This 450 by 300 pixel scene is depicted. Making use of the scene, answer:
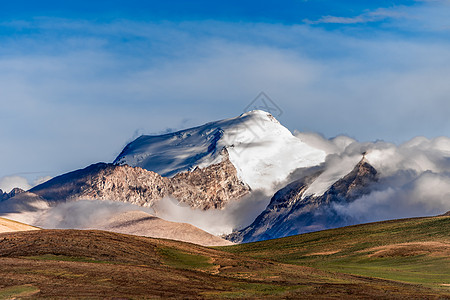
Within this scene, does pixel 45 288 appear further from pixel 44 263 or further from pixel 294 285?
pixel 294 285

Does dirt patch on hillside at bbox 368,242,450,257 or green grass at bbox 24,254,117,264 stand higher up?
green grass at bbox 24,254,117,264

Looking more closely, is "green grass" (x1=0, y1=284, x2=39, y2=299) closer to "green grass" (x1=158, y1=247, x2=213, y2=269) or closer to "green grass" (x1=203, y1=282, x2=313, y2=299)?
"green grass" (x1=203, y1=282, x2=313, y2=299)

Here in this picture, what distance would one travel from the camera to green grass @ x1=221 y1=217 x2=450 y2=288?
349 ft

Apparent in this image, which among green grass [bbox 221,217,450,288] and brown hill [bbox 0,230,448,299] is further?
green grass [bbox 221,217,450,288]

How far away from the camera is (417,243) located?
455 ft

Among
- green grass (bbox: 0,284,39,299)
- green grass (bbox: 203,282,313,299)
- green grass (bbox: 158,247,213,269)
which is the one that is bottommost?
green grass (bbox: 203,282,313,299)

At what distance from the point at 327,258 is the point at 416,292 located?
6923cm

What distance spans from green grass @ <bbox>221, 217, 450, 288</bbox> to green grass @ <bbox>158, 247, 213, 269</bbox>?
2046 centimetres

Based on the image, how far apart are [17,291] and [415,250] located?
85.4 meters

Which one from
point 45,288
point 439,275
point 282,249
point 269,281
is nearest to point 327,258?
point 282,249

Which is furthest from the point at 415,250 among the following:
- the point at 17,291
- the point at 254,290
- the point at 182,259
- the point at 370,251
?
the point at 17,291

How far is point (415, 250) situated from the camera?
13050 cm

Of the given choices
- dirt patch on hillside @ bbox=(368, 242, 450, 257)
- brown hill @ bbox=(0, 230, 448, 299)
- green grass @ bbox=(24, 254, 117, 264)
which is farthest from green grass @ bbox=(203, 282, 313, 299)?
dirt patch on hillside @ bbox=(368, 242, 450, 257)

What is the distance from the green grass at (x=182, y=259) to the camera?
100188 millimetres
